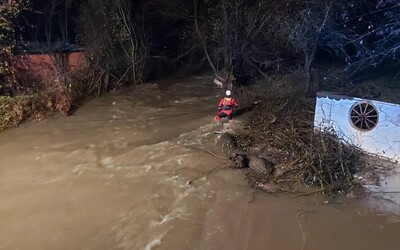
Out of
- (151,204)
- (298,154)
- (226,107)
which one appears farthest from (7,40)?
(298,154)

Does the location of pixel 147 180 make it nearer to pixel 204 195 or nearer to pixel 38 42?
pixel 204 195

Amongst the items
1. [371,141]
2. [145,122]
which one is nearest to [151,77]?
[145,122]

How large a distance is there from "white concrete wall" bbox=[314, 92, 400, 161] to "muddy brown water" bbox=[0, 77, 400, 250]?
4.27ft

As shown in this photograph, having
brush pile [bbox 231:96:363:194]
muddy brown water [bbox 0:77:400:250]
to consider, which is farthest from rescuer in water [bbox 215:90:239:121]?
brush pile [bbox 231:96:363:194]

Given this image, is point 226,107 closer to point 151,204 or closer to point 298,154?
point 298,154

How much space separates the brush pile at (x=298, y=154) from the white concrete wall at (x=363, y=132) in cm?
20

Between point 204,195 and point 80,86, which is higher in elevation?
point 80,86

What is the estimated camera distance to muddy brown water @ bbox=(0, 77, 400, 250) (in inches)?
227

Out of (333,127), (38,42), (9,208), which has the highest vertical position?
(38,42)

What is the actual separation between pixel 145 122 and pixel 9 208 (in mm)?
4775

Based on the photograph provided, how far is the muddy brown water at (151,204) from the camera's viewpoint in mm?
5758

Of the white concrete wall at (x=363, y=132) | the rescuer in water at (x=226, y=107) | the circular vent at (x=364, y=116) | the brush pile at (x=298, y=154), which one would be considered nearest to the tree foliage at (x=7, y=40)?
the rescuer in water at (x=226, y=107)

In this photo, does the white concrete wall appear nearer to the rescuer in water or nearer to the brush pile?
the brush pile

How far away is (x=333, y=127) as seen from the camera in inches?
315
